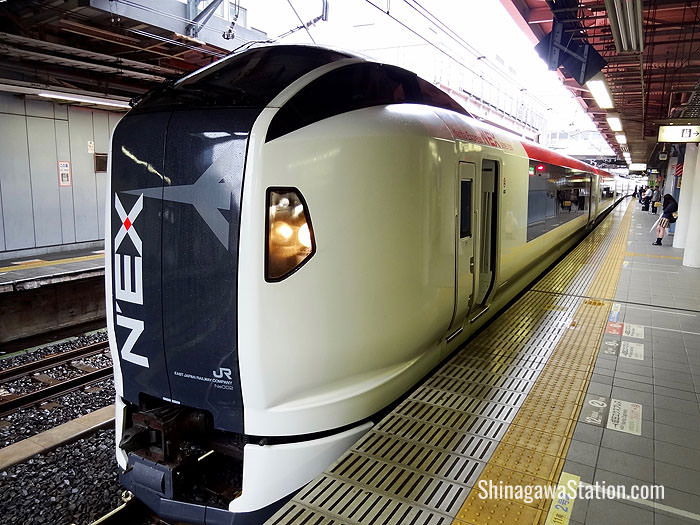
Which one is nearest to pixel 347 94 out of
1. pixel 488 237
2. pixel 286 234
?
pixel 286 234

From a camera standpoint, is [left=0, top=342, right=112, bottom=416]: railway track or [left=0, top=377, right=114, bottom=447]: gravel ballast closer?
[left=0, top=377, right=114, bottom=447]: gravel ballast

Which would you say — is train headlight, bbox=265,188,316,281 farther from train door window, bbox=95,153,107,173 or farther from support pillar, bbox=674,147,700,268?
train door window, bbox=95,153,107,173

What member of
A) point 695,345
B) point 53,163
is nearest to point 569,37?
point 695,345

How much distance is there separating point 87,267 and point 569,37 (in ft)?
29.8

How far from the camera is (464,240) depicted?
395 cm

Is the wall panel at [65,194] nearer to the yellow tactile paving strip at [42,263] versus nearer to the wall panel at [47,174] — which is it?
the wall panel at [47,174]

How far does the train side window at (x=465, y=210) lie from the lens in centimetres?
386

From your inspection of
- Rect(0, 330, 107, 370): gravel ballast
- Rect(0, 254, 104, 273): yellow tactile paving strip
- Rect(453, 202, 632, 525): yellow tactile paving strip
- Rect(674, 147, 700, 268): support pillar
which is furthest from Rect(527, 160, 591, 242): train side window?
Rect(0, 254, 104, 273): yellow tactile paving strip

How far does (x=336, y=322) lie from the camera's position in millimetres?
2727

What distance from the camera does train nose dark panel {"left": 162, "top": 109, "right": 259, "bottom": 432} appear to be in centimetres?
250

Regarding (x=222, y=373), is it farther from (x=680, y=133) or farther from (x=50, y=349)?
(x=680, y=133)

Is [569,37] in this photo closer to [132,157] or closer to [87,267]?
[132,157]

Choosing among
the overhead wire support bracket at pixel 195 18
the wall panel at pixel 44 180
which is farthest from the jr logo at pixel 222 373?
the wall panel at pixel 44 180

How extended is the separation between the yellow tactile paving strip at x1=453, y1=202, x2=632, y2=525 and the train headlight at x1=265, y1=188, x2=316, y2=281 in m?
1.42
